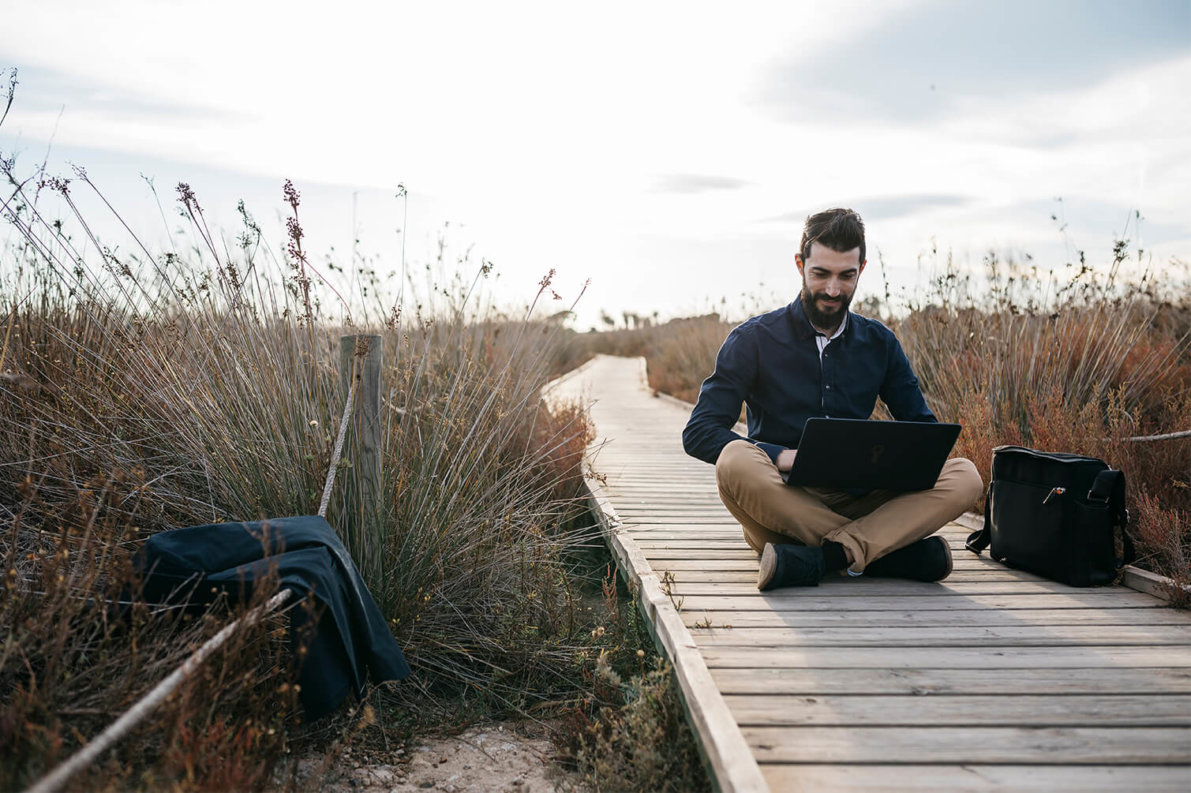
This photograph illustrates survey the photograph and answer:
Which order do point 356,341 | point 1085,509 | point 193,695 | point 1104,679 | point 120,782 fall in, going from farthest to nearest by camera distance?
point 1085,509 → point 356,341 → point 1104,679 → point 193,695 → point 120,782

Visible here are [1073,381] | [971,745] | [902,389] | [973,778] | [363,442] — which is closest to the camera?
[973,778]

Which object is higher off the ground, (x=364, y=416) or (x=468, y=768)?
(x=364, y=416)

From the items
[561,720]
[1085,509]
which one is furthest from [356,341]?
[1085,509]

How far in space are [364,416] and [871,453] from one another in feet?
5.62

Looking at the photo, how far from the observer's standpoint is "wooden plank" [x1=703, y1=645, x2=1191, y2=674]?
2357mm

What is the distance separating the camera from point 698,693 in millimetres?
2100

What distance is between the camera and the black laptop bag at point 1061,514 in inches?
117

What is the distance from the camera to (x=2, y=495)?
315 centimetres

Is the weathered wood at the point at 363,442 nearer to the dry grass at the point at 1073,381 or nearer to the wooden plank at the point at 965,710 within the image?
the wooden plank at the point at 965,710

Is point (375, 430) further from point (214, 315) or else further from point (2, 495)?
point (2, 495)

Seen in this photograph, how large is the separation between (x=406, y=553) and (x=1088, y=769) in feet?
6.55

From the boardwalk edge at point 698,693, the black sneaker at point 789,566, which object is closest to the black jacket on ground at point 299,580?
the boardwalk edge at point 698,693

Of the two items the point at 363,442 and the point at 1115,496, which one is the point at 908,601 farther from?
the point at 363,442

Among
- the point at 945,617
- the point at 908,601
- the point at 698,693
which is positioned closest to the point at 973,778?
the point at 698,693
